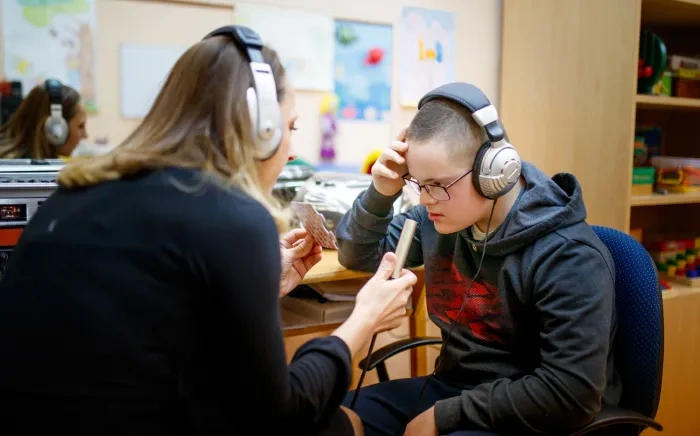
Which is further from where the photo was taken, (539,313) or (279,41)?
(279,41)

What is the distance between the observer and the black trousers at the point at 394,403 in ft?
4.13

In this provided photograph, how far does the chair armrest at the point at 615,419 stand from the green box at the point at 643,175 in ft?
3.55

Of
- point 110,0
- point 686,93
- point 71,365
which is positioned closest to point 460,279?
point 71,365

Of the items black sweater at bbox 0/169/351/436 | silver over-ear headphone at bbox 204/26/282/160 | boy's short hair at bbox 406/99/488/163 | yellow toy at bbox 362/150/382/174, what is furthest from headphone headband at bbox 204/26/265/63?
yellow toy at bbox 362/150/382/174

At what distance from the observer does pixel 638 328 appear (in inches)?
45.5

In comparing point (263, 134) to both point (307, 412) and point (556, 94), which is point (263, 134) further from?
point (556, 94)

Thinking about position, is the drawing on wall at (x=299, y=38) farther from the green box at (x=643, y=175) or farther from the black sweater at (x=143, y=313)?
the black sweater at (x=143, y=313)

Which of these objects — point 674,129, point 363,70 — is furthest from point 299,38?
point 674,129

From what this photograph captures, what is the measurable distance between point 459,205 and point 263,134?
435 millimetres

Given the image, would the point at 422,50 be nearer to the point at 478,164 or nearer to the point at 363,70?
the point at 363,70

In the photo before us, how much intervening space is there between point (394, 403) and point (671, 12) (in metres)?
1.61

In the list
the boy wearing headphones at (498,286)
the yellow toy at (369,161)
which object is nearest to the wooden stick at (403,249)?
the boy wearing headphones at (498,286)

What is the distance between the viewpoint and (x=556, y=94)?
201 centimetres

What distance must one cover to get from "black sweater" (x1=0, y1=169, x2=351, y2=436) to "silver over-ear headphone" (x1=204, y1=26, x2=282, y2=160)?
0.43 feet
